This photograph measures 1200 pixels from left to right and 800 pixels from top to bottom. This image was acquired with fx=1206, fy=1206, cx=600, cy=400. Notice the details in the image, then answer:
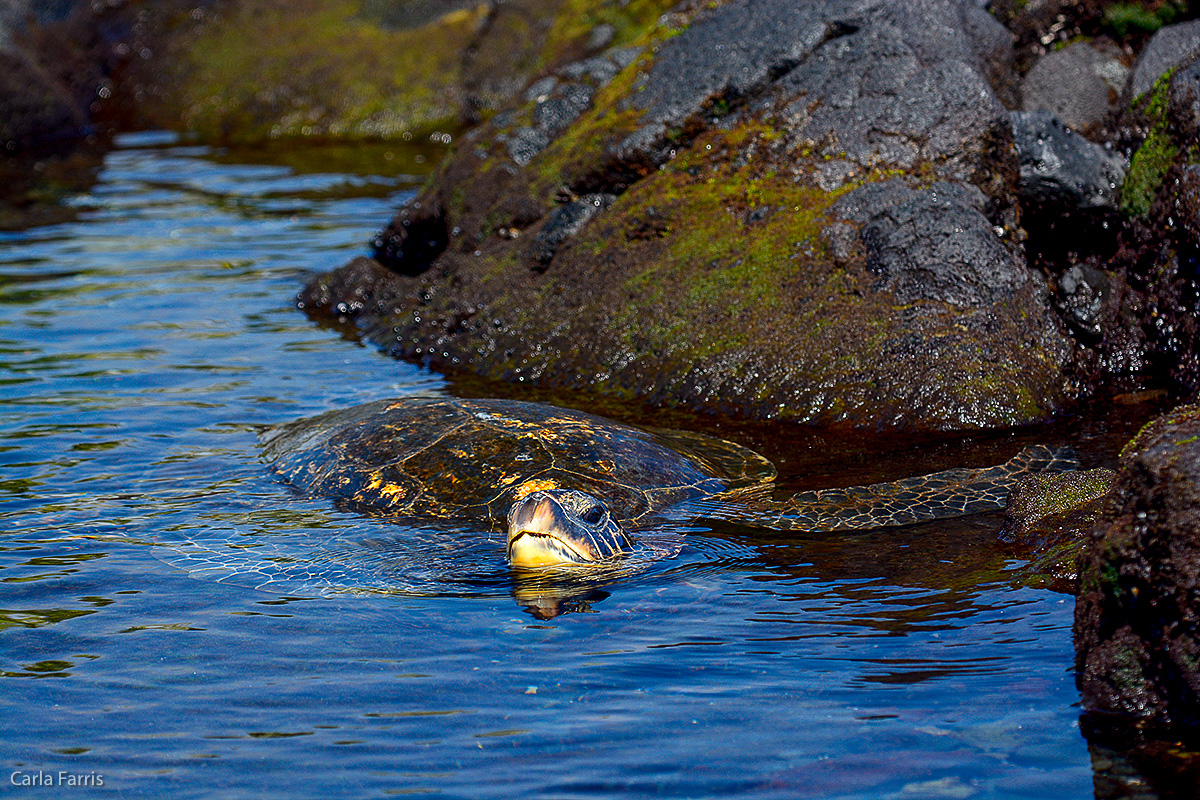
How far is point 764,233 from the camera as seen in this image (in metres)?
8.28

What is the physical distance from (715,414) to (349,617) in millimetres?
3325

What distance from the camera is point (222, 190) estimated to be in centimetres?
1558

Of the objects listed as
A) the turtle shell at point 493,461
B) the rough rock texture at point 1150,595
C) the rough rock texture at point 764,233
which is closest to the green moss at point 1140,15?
the rough rock texture at point 764,233

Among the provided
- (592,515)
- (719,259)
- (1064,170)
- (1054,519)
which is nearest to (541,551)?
(592,515)

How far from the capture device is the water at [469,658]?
3.69 metres

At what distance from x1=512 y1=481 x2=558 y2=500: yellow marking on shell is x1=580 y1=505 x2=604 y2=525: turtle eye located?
59cm

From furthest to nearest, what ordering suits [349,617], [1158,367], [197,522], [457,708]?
[1158,367], [197,522], [349,617], [457,708]

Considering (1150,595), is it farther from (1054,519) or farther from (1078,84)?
(1078,84)

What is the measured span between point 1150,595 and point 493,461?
3271 millimetres

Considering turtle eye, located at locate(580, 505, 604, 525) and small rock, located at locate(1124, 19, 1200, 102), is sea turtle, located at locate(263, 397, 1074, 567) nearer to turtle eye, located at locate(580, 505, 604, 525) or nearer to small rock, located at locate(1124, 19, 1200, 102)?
turtle eye, located at locate(580, 505, 604, 525)

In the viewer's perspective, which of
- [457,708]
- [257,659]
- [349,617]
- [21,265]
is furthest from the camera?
[21,265]

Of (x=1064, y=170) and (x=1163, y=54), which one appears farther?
(x=1163, y=54)

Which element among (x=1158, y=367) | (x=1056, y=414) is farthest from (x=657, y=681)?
(x=1158, y=367)

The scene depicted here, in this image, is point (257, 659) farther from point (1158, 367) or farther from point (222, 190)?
point (222, 190)
